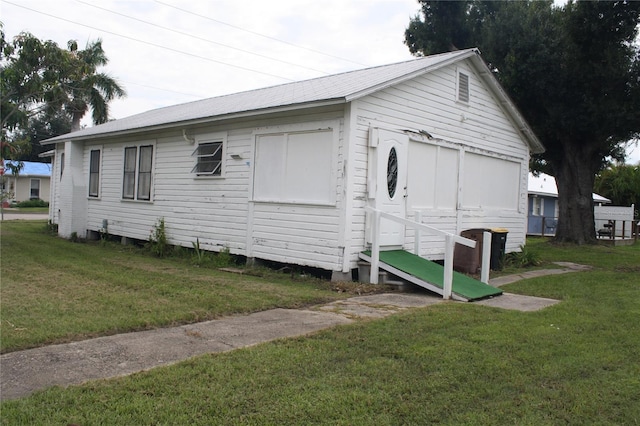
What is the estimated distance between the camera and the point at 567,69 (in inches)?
710

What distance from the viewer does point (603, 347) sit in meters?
5.37

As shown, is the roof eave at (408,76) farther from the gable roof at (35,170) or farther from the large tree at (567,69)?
the gable roof at (35,170)

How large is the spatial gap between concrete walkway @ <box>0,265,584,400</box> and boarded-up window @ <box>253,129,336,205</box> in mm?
2777

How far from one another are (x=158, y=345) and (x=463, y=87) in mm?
9494

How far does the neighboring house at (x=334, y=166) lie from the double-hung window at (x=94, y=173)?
83 centimetres

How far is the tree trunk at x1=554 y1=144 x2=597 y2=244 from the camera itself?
20422mm

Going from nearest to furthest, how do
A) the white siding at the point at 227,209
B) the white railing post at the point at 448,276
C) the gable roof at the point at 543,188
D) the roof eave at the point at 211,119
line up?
the white railing post at the point at 448,276 → the roof eave at the point at 211,119 → the white siding at the point at 227,209 → the gable roof at the point at 543,188

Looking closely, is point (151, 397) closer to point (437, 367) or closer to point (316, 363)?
point (316, 363)

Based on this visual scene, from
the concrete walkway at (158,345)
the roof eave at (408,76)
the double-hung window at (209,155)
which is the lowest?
the concrete walkway at (158,345)

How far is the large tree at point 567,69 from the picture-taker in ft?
55.0

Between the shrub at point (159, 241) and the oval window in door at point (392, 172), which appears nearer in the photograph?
the oval window in door at point (392, 172)

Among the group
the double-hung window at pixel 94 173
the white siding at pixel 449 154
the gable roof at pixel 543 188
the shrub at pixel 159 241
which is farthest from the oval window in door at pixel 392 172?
the gable roof at pixel 543 188

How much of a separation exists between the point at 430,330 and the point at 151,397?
3114 millimetres

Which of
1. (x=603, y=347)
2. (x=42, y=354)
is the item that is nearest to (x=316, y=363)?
(x=42, y=354)
